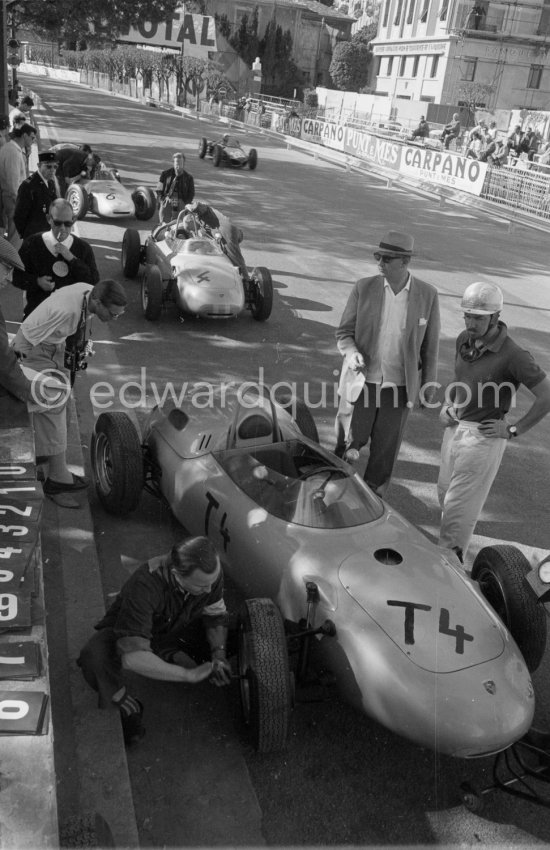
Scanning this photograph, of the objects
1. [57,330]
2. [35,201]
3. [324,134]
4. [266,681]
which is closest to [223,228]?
[35,201]

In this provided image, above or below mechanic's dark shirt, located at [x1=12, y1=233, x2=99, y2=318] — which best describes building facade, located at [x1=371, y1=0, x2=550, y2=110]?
above

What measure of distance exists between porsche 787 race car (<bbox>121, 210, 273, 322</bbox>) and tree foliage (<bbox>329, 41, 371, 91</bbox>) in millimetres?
74728

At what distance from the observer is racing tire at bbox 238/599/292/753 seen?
3.69 meters

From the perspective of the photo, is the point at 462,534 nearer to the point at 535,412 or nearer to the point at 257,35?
the point at 535,412

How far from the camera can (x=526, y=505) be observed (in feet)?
22.3

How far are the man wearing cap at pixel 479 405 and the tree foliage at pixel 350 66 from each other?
8090 centimetres

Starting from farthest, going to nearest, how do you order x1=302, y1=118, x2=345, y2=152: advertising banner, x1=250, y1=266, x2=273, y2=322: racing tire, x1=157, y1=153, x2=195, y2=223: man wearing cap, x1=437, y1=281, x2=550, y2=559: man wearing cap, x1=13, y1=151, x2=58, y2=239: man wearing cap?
x1=302, y1=118, x2=345, y2=152: advertising banner → x1=157, y1=153, x2=195, y2=223: man wearing cap → x1=250, y1=266, x2=273, y2=322: racing tire → x1=13, y1=151, x2=58, y2=239: man wearing cap → x1=437, y1=281, x2=550, y2=559: man wearing cap

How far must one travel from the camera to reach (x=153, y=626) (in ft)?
13.0

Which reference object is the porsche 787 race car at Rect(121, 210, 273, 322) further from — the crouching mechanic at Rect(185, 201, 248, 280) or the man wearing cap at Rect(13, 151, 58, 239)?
the man wearing cap at Rect(13, 151, 58, 239)

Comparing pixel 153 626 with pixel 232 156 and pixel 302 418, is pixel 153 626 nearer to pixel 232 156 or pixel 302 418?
pixel 302 418

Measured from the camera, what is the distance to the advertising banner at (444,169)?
77.6 ft

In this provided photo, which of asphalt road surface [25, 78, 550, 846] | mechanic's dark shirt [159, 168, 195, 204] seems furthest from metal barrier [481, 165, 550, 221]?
mechanic's dark shirt [159, 168, 195, 204]

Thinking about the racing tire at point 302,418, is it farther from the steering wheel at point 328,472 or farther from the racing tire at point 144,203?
the racing tire at point 144,203

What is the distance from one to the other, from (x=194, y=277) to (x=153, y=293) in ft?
1.97
